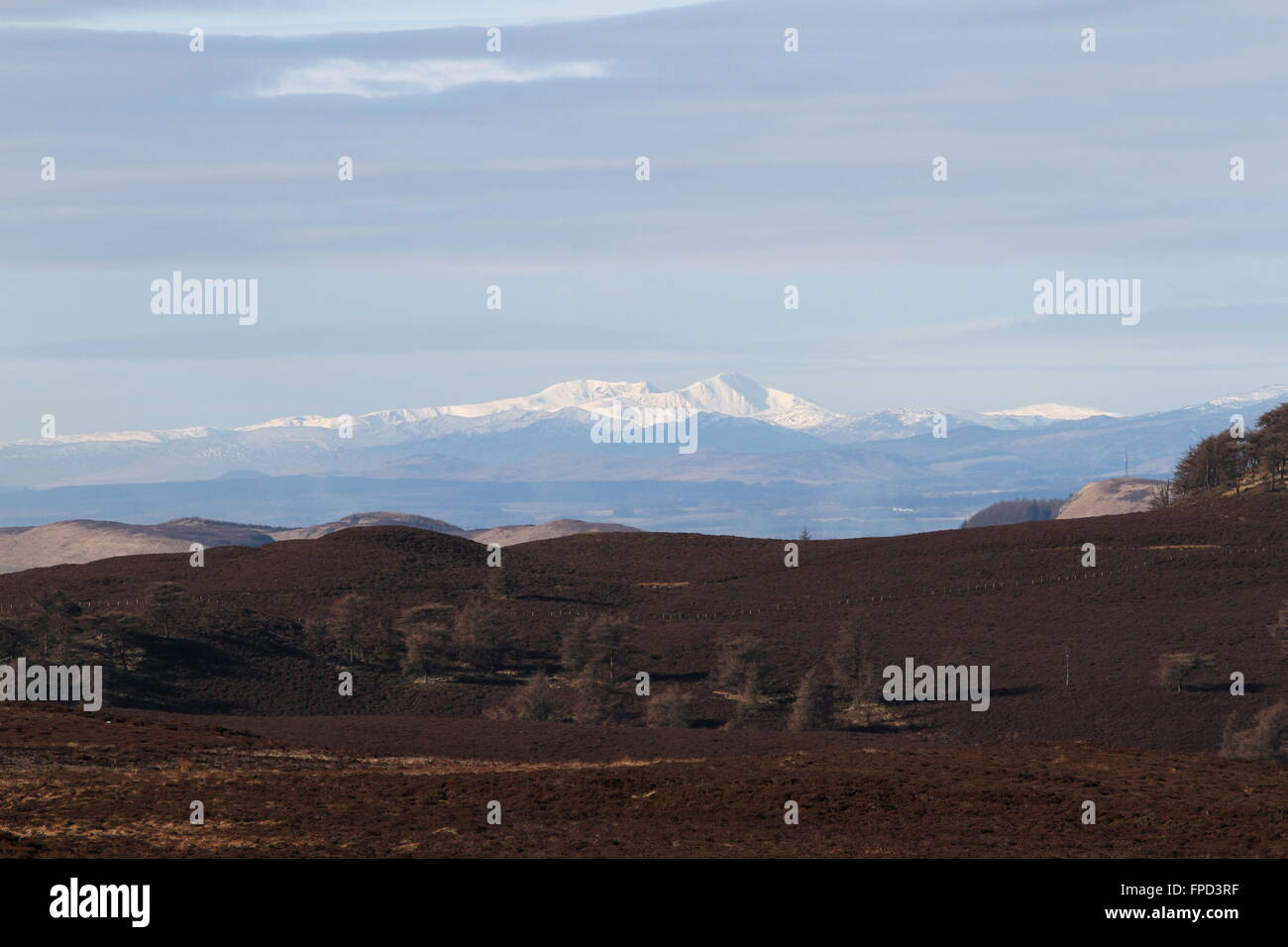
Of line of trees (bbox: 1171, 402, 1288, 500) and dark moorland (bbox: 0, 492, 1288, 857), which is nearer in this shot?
dark moorland (bbox: 0, 492, 1288, 857)

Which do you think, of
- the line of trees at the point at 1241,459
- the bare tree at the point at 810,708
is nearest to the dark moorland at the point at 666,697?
the bare tree at the point at 810,708

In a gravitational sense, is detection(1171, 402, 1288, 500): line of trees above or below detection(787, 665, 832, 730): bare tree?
above

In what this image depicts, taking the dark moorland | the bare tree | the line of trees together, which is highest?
the line of trees

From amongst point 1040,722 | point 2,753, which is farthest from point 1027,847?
point 1040,722

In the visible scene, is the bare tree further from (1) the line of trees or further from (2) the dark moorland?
(1) the line of trees

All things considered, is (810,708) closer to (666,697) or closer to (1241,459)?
(666,697)

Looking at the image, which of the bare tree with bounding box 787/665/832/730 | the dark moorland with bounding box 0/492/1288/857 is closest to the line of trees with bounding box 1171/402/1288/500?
the dark moorland with bounding box 0/492/1288/857

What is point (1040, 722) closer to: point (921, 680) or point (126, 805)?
point (921, 680)

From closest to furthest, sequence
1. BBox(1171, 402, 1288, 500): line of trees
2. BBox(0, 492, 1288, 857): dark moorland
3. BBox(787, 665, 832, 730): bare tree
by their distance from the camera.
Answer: BBox(0, 492, 1288, 857): dark moorland → BBox(787, 665, 832, 730): bare tree → BBox(1171, 402, 1288, 500): line of trees

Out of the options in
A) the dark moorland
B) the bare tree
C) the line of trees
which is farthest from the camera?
the line of trees

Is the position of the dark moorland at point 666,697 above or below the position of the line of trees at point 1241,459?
below

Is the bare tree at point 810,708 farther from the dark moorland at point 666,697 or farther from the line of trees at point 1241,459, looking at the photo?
the line of trees at point 1241,459

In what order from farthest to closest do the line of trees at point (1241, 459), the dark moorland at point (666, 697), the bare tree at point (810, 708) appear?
the line of trees at point (1241, 459) < the bare tree at point (810, 708) < the dark moorland at point (666, 697)
